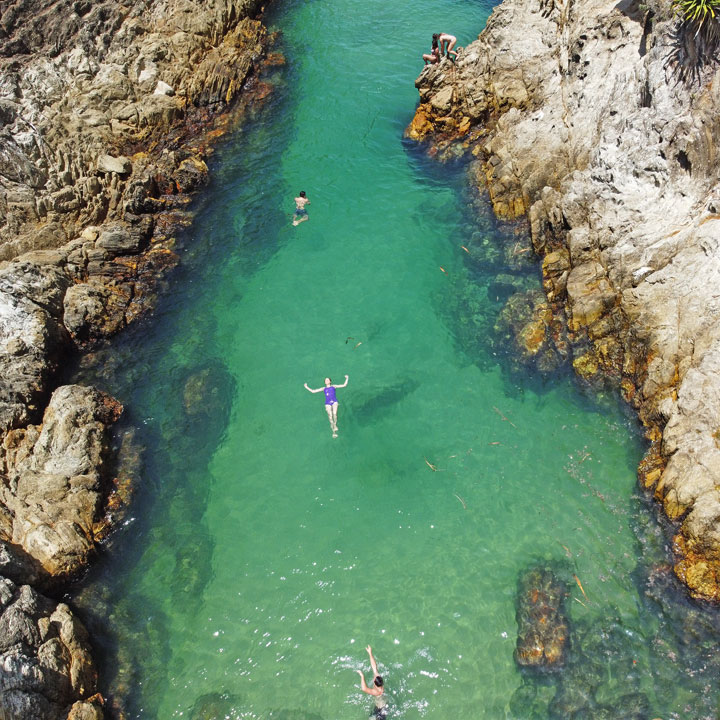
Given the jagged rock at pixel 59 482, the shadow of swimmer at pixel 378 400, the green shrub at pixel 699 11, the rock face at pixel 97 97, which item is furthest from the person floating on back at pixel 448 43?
the jagged rock at pixel 59 482

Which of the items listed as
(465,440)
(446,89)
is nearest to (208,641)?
(465,440)

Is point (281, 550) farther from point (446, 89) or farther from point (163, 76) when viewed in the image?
point (163, 76)

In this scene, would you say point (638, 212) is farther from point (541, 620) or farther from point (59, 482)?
point (59, 482)

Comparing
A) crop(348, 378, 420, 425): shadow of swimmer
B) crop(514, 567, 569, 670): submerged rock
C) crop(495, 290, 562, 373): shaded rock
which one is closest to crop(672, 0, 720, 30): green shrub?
crop(495, 290, 562, 373): shaded rock

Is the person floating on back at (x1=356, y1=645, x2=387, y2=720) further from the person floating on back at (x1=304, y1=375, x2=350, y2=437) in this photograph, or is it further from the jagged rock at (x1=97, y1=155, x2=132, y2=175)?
the jagged rock at (x1=97, y1=155, x2=132, y2=175)

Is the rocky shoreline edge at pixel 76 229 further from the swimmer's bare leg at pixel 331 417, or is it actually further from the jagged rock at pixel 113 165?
the swimmer's bare leg at pixel 331 417
